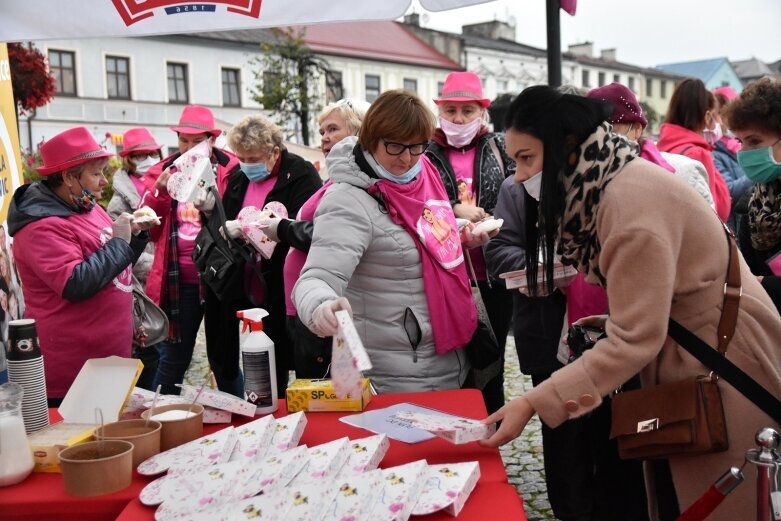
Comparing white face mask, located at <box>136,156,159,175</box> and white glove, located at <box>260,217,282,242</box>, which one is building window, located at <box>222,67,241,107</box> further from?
white glove, located at <box>260,217,282,242</box>

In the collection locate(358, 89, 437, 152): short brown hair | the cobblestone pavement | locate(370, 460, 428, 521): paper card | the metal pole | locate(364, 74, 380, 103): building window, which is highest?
locate(364, 74, 380, 103): building window

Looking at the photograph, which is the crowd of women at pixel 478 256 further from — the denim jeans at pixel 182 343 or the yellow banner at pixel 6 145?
the yellow banner at pixel 6 145

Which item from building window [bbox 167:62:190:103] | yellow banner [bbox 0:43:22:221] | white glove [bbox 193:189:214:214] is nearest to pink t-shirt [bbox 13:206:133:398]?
yellow banner [bbox 0:43:22:221]

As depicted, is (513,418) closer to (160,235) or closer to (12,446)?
(12,446)

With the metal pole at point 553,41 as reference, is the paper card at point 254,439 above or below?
below

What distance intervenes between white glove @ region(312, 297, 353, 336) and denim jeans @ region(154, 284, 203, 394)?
8.88 ft

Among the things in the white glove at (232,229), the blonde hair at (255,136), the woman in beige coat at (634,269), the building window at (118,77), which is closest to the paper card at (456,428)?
the woman in beige coat at (634,269)

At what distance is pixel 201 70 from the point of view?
3147 centimetres

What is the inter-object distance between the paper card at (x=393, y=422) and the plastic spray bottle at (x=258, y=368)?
253mm

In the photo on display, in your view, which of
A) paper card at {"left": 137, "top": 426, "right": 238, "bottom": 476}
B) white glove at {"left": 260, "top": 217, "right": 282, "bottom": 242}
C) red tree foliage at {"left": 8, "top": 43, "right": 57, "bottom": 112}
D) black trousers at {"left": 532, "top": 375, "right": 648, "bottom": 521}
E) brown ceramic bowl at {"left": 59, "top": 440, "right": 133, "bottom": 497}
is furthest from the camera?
red tree foliage at {"left": 8, "top": 43, "right": 57, "bottom": 112}

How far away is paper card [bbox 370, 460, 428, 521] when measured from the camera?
5.04 feet

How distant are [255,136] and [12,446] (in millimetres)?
2449

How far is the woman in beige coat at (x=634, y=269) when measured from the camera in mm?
1719

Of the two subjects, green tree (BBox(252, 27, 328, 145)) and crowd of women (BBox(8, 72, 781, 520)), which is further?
green tree (BBox(252, 27, 328, 145))
